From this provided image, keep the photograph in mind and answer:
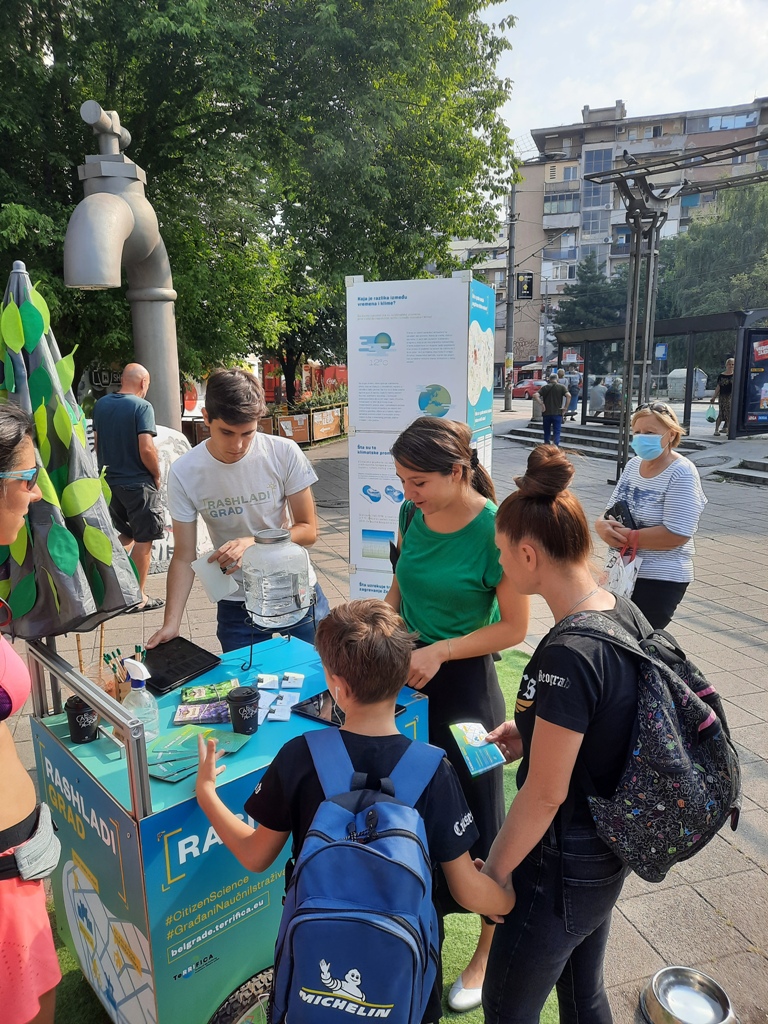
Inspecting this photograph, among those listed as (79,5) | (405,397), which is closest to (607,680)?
(405,397)

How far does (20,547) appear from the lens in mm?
2062

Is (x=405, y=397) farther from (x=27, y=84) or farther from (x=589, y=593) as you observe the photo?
Answer: (x=27, y=84)

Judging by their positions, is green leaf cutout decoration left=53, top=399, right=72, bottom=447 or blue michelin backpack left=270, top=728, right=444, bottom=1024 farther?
green leaf cutout decoration left=53, top=399, right=72, bottom=447

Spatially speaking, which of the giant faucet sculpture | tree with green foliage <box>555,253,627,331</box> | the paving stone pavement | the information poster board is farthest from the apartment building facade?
the giant faucet sculpture

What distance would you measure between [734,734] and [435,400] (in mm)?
2944

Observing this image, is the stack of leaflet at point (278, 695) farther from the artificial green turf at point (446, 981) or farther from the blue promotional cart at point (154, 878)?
the artificial green turf at point (446, 981)

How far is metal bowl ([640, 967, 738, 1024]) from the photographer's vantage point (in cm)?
217

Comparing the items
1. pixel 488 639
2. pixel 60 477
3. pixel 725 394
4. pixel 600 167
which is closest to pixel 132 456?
pixel 60 477

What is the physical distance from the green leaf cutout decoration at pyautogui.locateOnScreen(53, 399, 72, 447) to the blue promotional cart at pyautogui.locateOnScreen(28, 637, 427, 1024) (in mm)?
697

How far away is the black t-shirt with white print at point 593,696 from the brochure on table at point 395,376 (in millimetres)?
3734

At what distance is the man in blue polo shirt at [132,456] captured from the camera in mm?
6289

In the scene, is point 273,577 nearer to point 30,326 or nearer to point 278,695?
point 278,695

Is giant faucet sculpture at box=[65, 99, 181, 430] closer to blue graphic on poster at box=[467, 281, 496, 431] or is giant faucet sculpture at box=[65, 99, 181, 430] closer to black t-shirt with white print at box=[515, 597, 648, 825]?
blue graphic on poster at box=[467, 281, 496, 431]

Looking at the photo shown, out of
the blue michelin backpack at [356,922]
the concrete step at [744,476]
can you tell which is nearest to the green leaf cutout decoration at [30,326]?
the blue michelin backpack at [356,922]
